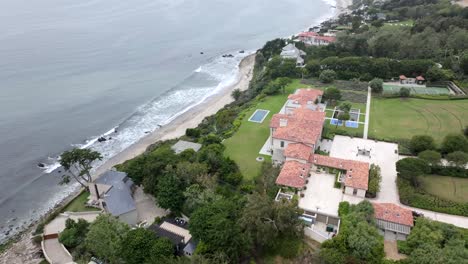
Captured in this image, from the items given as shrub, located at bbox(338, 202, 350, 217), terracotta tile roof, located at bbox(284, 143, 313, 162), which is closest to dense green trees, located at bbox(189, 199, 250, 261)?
shrub, located at bbox(338, 202, 350, 217)

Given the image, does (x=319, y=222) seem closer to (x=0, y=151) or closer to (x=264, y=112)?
(x=264, y=112)

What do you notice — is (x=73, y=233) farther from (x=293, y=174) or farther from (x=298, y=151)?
(x=298, y=151)

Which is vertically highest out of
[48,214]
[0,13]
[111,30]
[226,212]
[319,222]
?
[0,13]

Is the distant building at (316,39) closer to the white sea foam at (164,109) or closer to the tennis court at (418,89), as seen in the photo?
the white sea foam at (164,109)

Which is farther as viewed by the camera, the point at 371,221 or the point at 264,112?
the point at 264,112

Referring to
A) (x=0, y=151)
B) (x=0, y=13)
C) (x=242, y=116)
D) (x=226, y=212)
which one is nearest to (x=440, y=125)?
(x=242, y=116)
